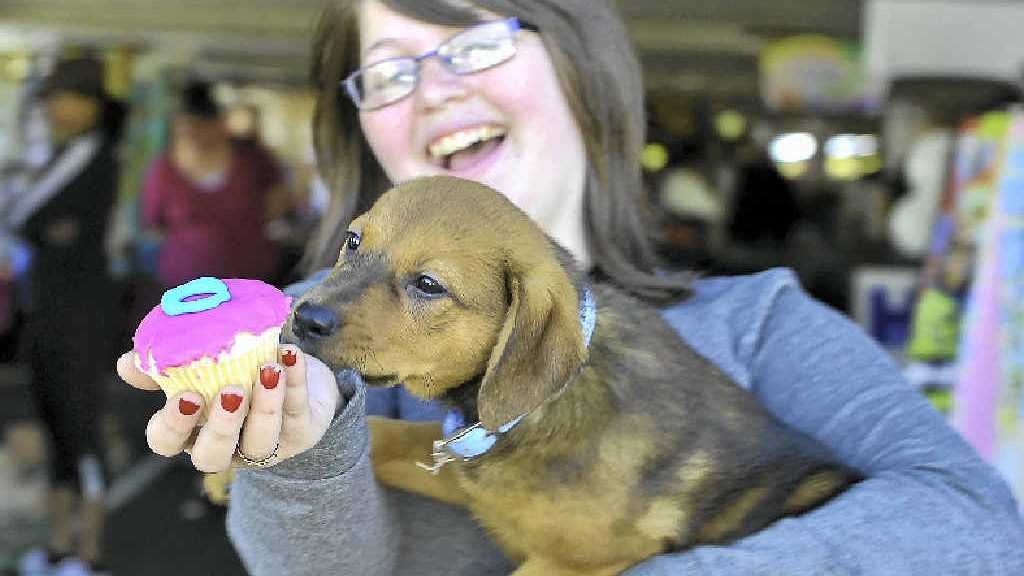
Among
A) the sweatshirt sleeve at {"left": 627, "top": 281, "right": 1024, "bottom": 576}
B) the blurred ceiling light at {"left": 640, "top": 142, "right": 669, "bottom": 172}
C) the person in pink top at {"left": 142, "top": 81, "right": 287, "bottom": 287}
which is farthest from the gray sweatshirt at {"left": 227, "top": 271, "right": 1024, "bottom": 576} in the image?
the blurred ceiling light at {"left": 640, "top": 142, "right": 669, "bottom": 172}

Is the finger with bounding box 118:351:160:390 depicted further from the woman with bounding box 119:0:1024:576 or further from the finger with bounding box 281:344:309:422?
the finger with bounding box 281:344:309:422

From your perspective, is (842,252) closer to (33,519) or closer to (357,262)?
(33,519)

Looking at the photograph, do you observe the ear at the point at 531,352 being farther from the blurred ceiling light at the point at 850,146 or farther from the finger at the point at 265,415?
the blurred ceiling light at the point at 850,146

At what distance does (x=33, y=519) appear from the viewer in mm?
5434

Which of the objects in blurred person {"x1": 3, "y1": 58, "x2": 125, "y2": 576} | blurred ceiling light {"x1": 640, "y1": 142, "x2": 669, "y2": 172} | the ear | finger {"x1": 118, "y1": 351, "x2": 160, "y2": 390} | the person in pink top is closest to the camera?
finger {"x1": 118, "y1": 351, "x2": 160, "y2": 390}

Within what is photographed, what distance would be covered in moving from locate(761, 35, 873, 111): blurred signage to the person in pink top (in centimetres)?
392

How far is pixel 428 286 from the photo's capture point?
142 cm

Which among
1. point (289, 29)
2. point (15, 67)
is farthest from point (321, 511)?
point (289, 29)

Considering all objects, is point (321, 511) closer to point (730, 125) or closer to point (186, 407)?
point (186, 407)

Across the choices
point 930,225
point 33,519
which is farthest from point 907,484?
point 33,519

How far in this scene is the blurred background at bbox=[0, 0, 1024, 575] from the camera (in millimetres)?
4102

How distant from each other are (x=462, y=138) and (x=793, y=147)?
749 centimetres

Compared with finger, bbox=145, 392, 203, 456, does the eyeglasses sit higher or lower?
higher

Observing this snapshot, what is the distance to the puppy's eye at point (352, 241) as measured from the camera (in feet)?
4.88
